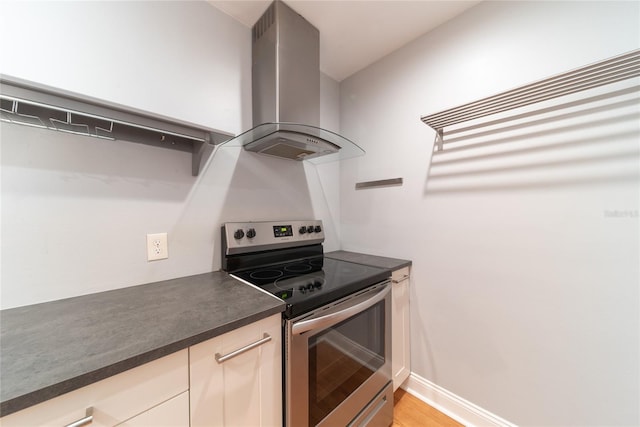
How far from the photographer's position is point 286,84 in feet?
4.36

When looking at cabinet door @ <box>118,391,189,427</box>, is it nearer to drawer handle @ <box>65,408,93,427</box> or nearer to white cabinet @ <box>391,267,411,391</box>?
drawer handle @ <box>65,408,93,427</box>

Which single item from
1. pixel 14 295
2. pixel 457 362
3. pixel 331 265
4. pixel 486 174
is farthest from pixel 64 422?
pixel 486 174

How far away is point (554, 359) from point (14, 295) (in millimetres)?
2288

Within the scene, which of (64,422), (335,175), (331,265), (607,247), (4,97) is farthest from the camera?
(335,175)

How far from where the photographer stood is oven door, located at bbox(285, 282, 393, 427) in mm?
861

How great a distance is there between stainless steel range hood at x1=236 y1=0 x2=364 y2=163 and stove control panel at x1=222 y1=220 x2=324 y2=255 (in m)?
0.50

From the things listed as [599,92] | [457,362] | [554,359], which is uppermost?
[599,92]

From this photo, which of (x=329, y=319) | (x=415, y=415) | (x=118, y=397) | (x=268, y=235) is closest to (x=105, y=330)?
(x=118, y=397)

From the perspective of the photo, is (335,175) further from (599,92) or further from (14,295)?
(14,295)

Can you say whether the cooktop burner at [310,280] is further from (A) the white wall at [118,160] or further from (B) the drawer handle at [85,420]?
(B) the drawer handle at [85,420]

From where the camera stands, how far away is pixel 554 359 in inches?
41.9

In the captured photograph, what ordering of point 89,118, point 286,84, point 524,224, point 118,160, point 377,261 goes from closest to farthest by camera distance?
1. point 89,118
2. point 118,160
3. point 524,224
4. point 286,84
5. point 377,261

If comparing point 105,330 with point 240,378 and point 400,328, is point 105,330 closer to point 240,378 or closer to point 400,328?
point 240,378

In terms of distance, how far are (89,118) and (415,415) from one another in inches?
89.5
